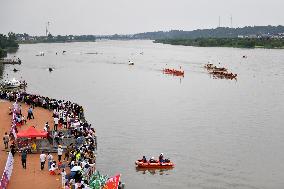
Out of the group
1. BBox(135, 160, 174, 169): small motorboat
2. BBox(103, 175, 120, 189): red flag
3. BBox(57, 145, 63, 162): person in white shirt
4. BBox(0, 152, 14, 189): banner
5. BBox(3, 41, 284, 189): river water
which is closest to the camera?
BBox(0, 152, 14, 189): banner

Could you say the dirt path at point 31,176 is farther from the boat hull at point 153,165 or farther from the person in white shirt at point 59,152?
the boat hull at point 153,165

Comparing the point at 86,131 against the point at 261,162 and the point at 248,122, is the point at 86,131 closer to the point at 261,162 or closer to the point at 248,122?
the point at 261,162

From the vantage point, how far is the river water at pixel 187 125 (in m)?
36.5

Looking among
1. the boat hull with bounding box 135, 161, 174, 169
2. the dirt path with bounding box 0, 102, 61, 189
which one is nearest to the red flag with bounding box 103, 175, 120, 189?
the dirt path with bounding box 0, 102, 61, 189

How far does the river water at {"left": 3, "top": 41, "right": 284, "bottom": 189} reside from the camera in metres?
36.5

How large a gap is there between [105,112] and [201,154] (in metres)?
21.1

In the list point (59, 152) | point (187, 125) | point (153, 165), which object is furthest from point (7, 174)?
point (187, 125)

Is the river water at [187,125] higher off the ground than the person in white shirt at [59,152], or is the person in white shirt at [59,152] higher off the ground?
the person in white shirt at [59,152]

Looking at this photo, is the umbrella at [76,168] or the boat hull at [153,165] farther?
the boat hull at [153,165]

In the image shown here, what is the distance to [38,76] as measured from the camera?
348ft

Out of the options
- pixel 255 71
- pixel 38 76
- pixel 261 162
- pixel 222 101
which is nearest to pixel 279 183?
pixel 261 162

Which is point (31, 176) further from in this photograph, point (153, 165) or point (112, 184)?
point (153, 165)

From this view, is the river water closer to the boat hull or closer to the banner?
the boat hull

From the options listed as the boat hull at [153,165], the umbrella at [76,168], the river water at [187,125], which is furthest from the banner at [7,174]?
the boat hull at [153,165]
